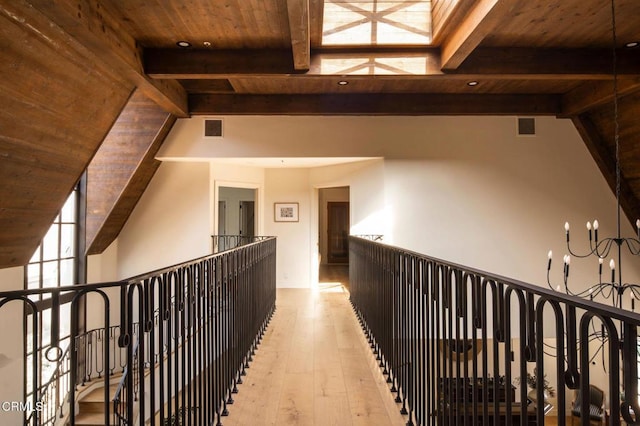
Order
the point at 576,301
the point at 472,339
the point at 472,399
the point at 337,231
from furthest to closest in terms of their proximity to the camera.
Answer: the point at 337,231
the point at 472,339
the point at 472,399
the point at 576,301

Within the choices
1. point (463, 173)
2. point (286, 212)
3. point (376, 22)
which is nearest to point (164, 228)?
point (286, 212)

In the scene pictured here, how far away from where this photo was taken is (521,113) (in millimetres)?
5922

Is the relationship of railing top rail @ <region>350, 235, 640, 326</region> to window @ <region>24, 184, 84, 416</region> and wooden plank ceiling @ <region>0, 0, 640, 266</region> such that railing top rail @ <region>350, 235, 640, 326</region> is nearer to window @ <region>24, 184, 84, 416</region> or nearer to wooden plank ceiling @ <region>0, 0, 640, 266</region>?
wooden plank ceiling @ <region>0, 0, 640, 266</region>

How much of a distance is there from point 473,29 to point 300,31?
58.5 inches

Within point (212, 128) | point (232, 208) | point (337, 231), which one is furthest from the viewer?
point (337, 231)

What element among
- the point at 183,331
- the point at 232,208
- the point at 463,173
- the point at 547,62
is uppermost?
the point at 547,62

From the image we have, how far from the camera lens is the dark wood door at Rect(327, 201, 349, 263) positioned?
40.0ft

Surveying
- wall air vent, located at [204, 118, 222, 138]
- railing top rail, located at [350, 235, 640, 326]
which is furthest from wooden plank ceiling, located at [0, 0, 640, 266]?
railing top rail, located at [350, 235, 640, 326]

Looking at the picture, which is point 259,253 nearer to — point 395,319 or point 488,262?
point 395,319

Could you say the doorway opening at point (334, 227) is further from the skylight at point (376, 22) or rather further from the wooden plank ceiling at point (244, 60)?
the skylight at point (376, 22)

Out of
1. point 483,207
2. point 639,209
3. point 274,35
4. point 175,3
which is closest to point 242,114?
point 274,35

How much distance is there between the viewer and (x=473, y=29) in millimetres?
3230

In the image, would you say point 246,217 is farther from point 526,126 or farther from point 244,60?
point 526,126

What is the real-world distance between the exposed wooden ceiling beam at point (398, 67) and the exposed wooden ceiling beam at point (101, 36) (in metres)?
0.25
